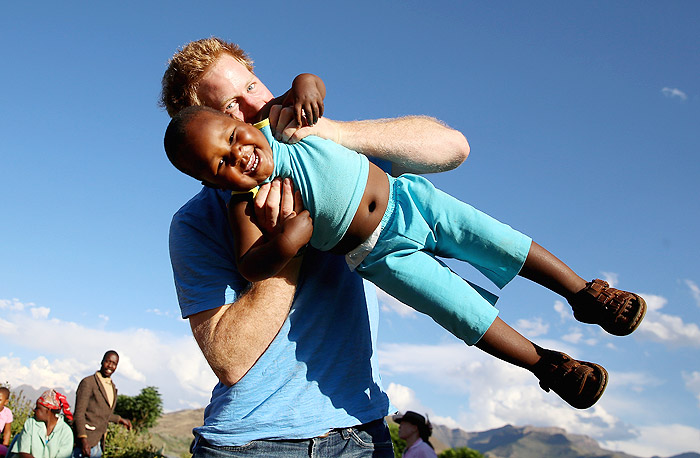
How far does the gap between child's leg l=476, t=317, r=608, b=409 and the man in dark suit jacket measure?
6541mm

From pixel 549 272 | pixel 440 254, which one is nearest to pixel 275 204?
pixel 440 254

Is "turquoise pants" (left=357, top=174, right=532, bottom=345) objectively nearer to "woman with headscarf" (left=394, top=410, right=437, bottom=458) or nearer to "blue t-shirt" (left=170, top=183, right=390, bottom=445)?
"blue t-shirt" (left=170, top=183, right=390, bottom=445)

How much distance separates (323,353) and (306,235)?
444mm

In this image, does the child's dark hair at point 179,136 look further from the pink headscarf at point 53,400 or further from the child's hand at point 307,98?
the pink headscarf at point 53,400

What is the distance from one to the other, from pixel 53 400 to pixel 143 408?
25.4ft

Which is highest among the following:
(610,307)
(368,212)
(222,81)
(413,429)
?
(222,81)

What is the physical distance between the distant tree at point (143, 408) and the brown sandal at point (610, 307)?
547 inches

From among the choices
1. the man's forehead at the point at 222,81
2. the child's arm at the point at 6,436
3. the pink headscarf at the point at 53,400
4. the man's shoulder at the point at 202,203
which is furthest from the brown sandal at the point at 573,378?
the child's arm at the point at 6,436

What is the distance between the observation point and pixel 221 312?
2.13 metres

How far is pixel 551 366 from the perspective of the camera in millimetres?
2156

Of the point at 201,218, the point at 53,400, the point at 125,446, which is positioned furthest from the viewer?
the point at 125,446

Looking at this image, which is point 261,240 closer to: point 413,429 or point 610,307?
point 610,307

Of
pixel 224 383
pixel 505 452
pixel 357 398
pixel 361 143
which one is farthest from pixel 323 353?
pixel 505 452

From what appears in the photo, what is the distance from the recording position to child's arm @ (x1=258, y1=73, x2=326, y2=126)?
216 centimetres
